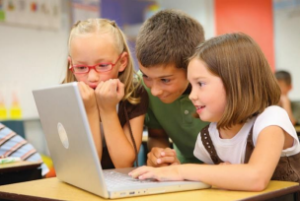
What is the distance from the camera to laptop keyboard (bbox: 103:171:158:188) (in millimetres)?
1081

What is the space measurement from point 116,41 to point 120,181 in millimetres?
653

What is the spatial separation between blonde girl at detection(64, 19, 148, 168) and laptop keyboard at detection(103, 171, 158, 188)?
0.22 metres

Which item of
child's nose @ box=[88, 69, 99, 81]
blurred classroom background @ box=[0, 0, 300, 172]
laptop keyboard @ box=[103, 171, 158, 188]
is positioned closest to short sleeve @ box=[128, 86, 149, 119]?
child's nose @ box=[88, 69, 99, 81]

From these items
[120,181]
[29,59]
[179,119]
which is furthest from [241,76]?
[29,59]

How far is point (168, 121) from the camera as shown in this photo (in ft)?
5.97

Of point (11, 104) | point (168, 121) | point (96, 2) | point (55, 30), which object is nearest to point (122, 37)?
point (168, 121)

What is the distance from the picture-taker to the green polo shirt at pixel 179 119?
1.79m

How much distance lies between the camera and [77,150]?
43.0 inches

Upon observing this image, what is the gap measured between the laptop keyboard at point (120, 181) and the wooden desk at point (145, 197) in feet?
0.19

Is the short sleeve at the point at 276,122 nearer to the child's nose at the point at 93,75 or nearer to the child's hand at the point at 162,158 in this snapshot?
the child's hand at the point at 162,158

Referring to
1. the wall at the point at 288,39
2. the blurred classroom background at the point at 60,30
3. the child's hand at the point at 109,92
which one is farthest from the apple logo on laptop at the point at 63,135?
the wall at the point at 288,39

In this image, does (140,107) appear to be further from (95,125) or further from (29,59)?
(29,59)

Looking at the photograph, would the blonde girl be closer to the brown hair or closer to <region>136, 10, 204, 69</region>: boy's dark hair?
<region>136, 10, 204, 69</region>: boy's dark hair

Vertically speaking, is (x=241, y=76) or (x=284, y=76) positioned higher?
(x=241, y=76)
